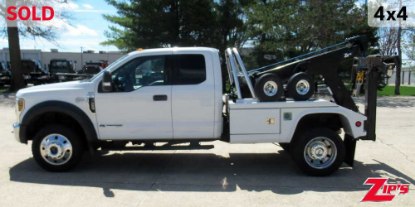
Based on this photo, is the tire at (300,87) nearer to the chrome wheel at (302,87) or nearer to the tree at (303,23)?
the chrome wheel at (302,87)

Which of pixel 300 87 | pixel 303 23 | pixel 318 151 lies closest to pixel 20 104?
pixel 300 87

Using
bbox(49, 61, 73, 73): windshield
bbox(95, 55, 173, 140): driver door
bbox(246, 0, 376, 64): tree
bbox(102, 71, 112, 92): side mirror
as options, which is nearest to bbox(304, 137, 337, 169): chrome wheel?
bbox(95, 55, 173, 140): driver door

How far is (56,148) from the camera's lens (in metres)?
6.56

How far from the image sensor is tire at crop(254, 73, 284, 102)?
6.33m

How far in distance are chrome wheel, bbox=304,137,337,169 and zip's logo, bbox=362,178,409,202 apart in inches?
25.1

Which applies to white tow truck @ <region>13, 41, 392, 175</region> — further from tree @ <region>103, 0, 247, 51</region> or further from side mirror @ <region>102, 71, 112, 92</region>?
tree @ <region>103, 0, 247, 51</region>

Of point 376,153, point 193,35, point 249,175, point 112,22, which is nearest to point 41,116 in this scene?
point 249,175

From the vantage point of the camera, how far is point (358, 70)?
6871mm

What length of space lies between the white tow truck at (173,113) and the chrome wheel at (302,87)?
0.58ft

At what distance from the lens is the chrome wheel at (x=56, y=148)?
6.54m

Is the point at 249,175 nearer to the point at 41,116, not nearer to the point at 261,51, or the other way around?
the point at 41,116

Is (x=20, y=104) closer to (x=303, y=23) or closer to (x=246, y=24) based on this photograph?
(x=303, y=23)

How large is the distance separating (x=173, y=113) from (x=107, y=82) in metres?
1.12

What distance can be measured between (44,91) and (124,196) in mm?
2348
